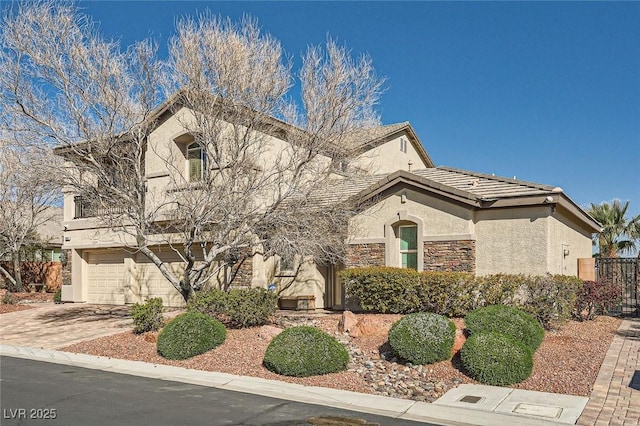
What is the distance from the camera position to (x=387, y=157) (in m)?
26.2

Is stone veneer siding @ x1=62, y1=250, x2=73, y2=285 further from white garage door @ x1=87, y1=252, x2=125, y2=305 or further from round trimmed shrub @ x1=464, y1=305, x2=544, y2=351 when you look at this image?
round trimmed shrub @ x1=464, y1=305, x2=544, y2=351

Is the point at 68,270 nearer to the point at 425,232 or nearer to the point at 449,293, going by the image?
the point at 425,232

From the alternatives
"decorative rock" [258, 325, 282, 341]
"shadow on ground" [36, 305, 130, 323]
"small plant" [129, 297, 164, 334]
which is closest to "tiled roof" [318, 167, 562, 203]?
"decorative rock" [258, 325, 282, 341]

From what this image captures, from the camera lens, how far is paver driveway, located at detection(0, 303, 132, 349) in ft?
51.4

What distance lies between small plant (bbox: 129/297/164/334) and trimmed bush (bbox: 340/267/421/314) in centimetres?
551

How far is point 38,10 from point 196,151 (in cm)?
753

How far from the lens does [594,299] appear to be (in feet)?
55.4

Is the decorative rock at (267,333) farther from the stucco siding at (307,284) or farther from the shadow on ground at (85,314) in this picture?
the shadow on ground at (85,314)

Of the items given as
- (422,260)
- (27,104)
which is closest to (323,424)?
(422,260)

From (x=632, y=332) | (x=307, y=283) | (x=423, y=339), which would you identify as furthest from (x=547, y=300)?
(x=307, y=283)

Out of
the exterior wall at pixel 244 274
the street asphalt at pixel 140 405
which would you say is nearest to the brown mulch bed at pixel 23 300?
the exterior wall at pixel 244 274

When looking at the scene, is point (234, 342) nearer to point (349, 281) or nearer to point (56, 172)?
point (349, 281)

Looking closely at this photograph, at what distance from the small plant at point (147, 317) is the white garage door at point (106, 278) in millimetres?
9497

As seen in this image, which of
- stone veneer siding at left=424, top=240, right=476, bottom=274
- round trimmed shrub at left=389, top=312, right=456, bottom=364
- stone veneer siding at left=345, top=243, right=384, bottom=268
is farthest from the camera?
stone veneer siding at left=345, top=243, right=384, bottom=268
